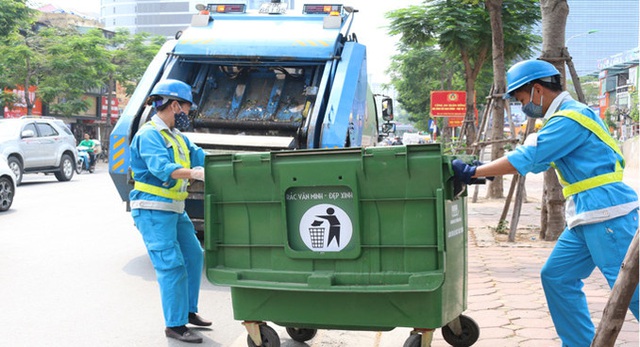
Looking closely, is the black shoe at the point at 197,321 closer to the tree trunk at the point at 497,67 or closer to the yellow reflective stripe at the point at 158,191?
the yellow reflective stripe at the point at 158,191

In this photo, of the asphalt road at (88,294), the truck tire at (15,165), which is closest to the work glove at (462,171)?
the asphalt road at (88,294)

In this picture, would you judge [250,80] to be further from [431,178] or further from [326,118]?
[431,178]

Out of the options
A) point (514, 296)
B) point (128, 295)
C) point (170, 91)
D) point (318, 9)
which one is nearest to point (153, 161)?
point (170, 91)

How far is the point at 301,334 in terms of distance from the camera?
16.6 ft

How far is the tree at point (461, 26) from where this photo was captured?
16.5 m

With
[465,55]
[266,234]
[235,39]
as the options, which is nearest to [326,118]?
[235,39]

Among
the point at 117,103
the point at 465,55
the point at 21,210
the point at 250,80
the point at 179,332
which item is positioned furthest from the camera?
the point at 117,103

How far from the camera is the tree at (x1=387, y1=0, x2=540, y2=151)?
648 inches

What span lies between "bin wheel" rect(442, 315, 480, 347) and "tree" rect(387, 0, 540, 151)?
12.1 m

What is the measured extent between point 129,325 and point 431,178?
271 cm

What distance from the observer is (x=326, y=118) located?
823 cm

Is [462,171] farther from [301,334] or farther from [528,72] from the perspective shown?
[301,334]

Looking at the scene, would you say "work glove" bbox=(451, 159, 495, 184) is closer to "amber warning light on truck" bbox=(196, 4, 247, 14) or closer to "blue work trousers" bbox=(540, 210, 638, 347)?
"blue work trousers" bbox=(540, 210, 638, 347)

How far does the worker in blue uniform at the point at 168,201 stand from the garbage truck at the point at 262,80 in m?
2.49
